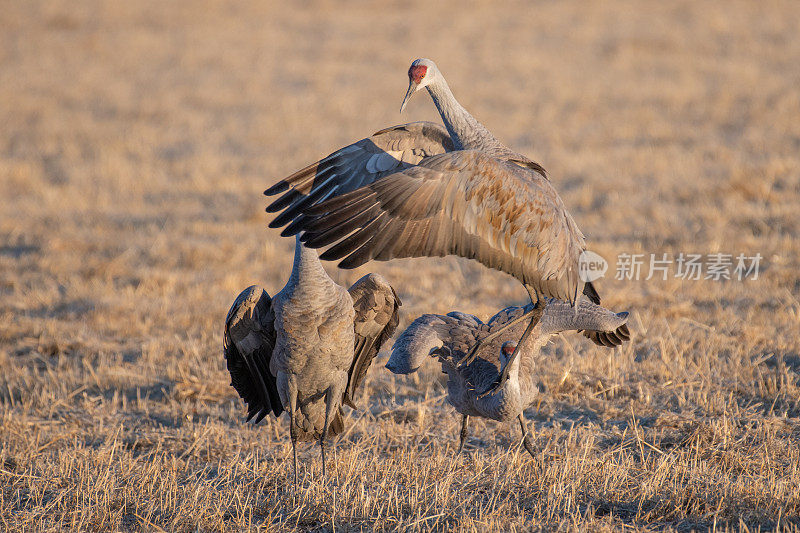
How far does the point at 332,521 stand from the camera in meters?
4.44

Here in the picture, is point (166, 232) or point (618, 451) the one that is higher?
point (166, 232)

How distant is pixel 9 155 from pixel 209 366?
9201 mm

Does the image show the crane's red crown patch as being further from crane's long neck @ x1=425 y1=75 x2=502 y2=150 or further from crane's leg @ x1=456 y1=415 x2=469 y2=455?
crane's leg @ x1=456 y1=415 x2=469 y2=455

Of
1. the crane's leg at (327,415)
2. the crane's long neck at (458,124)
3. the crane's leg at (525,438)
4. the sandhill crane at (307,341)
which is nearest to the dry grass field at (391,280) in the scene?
the crane's leg at (525,438)

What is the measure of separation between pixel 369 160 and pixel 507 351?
1.34 metres

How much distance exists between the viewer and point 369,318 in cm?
543

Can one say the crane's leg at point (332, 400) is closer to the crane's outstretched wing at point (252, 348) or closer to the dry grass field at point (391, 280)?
the dry grass field at point (391, 280)

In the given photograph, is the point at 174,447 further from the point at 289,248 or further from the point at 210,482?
the point at 289,248

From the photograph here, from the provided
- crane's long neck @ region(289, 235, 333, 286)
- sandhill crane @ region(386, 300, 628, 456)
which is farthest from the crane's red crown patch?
sandhill crane @ region(386, 300, 628, 456)

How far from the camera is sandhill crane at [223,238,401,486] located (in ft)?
16.5

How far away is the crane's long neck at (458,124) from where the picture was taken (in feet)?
16.4

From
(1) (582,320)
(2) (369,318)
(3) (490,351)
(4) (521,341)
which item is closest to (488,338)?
(3) (490,351)

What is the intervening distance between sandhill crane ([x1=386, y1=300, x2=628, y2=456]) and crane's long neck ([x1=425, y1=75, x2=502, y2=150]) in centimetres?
105

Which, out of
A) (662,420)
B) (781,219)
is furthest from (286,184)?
(781,219)
